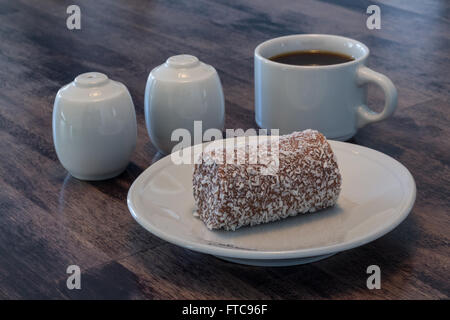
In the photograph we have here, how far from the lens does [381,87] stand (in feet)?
2.69

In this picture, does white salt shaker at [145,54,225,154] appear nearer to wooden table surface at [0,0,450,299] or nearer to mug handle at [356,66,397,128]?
wooden table surface at [0,0,450,299]

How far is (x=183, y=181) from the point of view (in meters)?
0.71

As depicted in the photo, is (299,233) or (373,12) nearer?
(299,233)

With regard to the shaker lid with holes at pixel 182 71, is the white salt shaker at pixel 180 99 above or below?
below

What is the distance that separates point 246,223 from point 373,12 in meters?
0.87

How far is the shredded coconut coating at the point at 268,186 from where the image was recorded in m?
0.61

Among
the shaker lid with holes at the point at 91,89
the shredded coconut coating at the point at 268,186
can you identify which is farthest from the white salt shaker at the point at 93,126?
the shredded coconut coating at the point at 268,186

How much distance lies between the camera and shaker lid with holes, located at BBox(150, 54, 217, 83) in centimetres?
81

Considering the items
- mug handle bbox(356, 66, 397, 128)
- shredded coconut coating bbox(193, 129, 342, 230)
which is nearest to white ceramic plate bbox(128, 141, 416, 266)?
shredded coconut coating bbox(193, 129, 342, 230)

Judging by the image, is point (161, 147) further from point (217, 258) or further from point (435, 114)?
point (435, 114)

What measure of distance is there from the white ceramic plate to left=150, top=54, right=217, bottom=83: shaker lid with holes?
129 millimetres

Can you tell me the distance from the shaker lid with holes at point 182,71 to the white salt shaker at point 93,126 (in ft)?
0.22

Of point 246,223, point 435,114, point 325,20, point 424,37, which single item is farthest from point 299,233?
point 325,20

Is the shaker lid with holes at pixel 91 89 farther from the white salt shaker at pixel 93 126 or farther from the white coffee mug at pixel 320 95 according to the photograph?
the white coffee mug at pixel 320 95
